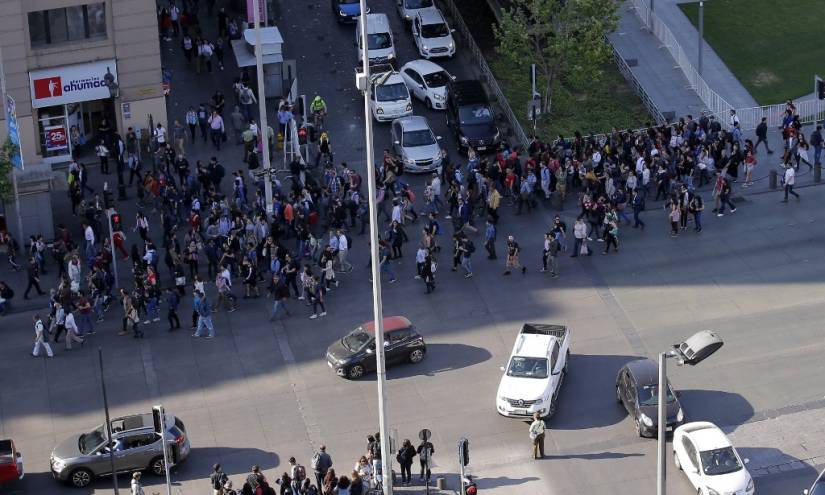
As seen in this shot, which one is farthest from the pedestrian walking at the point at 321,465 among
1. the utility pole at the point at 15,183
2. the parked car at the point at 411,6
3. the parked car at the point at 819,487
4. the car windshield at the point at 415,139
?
the parked car at the point at 411,6

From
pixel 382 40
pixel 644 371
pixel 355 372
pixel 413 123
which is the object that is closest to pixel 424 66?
pixel 382 40

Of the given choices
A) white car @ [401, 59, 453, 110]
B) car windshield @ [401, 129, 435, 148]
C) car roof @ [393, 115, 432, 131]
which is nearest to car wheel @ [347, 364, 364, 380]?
car windshield @ [401, 129, 435, 148]

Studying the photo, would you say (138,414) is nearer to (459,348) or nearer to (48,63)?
(459,348)

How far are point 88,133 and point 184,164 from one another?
6908 millimetres

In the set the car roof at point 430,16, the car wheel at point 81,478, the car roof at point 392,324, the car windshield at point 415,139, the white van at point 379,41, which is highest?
the car roof at point 430,16

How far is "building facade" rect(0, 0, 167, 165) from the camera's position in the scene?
57.6 metres

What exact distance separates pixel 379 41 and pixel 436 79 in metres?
3.65

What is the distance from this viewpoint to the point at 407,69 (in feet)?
212

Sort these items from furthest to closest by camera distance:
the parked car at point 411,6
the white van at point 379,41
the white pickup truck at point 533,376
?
1. the parked car at point 411,6
2. the white van at point 379,41
3. the white pickup truck at point 533,376

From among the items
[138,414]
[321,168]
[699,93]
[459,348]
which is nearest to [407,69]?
[321,168]

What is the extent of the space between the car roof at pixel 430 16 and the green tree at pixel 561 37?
4070mm

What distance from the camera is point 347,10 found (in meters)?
68.9

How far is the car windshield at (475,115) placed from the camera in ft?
197

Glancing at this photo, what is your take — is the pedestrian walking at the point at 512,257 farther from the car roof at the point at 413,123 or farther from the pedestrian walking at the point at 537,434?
the pedestrian walking at the point at 537,434
